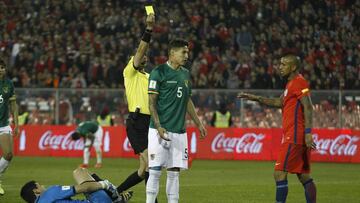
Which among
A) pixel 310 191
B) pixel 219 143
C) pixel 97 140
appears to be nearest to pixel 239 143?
pixel 219 143

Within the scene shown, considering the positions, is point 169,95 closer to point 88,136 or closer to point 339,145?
point 88,136

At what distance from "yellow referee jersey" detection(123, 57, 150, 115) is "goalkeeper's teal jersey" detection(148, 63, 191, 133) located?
1800 millimetres

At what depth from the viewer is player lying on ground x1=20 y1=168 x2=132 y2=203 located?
1205 centimetres

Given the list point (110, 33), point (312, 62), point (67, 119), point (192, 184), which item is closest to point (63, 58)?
point (110, 33)

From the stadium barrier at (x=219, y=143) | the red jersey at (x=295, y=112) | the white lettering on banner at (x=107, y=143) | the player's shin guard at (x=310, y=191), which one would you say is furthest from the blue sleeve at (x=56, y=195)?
the white lettering on banner at (x=107, y=143)

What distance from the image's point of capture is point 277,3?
3744 centimetres

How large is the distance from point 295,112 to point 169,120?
6.04 feet

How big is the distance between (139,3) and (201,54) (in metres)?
5.73

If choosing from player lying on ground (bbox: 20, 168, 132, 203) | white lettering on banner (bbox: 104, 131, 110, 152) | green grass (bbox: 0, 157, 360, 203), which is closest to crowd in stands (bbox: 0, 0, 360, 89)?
white lettering on banner (bbox: 104, 131, 110, 152)

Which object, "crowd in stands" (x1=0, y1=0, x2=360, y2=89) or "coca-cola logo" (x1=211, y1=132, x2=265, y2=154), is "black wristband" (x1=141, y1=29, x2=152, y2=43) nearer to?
"coca-cola logo" (x1=211, y1=132, x2=265, y2=154)

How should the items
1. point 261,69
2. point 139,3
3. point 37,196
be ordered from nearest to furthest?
point 37,196, point 261,69, point 139,3

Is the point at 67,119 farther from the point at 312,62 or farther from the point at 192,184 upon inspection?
the point at 192,184

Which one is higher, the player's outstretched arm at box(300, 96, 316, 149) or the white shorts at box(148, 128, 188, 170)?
the player's outstretched arm at box(300, 96, 316, 149)

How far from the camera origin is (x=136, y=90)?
48.5 ft
